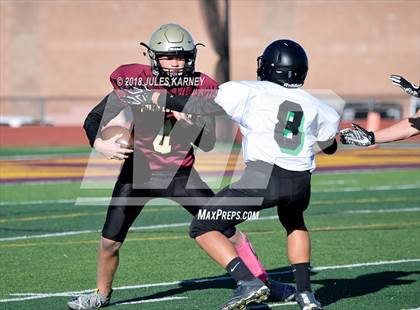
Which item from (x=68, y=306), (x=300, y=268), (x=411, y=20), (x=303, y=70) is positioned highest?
(x=303, y=70)

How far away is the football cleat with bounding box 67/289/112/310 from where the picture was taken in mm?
6797

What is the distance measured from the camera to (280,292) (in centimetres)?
712

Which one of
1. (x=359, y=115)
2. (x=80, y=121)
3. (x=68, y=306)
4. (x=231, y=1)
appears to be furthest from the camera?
(x=231, y=1)

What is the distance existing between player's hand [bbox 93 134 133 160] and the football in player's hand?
12 cm

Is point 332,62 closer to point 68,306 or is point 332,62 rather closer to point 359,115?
point 359,115

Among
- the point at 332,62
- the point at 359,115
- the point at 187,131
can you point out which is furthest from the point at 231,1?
the point at 187,131

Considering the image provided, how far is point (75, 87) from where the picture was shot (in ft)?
134

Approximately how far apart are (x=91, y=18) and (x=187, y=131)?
112 feet

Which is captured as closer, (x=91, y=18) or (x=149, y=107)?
(x=149, y=107)

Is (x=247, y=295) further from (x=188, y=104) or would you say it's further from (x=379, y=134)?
(x=379, y=134)

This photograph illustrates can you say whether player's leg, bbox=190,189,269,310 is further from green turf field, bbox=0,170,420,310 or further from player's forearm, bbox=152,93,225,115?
green turf field, bbox=0,170,420,310

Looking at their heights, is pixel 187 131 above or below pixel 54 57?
above

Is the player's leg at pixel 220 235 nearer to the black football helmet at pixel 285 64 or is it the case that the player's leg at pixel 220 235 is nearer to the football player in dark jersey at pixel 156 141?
the football player in dark jersey at pixel 156 141

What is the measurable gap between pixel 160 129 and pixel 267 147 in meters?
0.96
